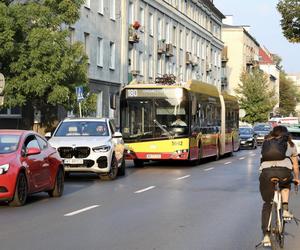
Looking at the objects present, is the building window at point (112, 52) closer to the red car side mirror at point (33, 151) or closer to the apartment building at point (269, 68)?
the red car side mirror at point (33, 151)

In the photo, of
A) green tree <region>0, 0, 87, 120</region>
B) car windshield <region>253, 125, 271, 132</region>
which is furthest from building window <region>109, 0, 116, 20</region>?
car windshield <region>253, 125, 271, 132</region>

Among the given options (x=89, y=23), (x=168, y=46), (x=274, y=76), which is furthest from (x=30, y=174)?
(x=274, y=76)

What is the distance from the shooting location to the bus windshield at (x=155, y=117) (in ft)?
79.7

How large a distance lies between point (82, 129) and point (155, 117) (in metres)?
5.36

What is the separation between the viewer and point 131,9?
47.6 metres

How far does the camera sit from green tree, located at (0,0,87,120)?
22797 millimetres

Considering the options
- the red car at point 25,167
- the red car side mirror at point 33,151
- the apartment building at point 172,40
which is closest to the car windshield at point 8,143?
the red car at point 25,167

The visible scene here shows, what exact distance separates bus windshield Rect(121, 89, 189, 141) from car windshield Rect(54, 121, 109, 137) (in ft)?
15.7

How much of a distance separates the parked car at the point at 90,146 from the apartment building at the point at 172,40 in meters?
19.1

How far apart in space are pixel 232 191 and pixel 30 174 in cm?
538

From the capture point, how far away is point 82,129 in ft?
64.3

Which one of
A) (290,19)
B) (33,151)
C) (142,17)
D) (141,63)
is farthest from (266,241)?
(142,17)

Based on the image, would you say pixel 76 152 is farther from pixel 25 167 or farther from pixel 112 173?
pixel 25 167

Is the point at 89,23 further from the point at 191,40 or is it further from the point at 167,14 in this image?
Result: the point at 191,40
